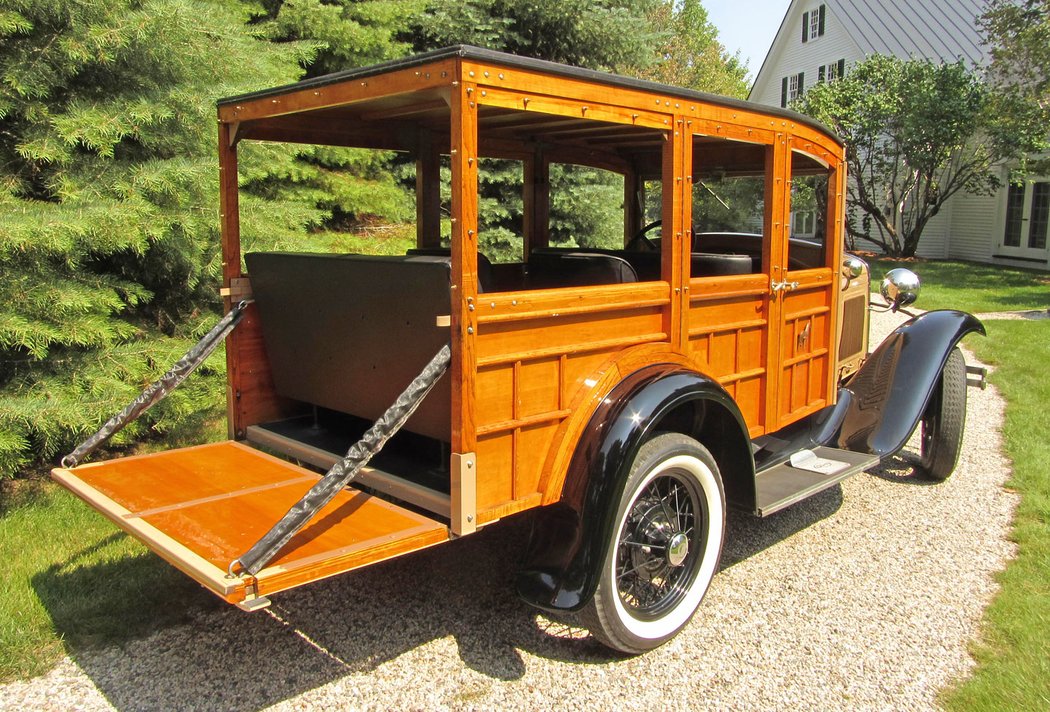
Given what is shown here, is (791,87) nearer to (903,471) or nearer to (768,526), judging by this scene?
(903,471)

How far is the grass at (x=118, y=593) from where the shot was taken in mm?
3156

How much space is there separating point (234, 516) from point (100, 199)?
105 inches

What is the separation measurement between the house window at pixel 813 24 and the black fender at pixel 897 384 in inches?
917

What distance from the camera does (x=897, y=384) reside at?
16.1 feet

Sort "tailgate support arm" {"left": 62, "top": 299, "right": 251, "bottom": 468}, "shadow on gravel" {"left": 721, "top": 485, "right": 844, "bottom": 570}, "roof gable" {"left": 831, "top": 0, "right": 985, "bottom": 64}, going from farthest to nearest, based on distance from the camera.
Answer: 1. "roof gable" {"left": 831, "top": 0, "right": 985, "bottom": 64}
2. "shadow on gravel" {"left": 721, "top": 485, "right": 844, "bottom": 570}
3. "tailgate support arm" {"left": 62, "top": 299, "right": 251, "bottom": 468}

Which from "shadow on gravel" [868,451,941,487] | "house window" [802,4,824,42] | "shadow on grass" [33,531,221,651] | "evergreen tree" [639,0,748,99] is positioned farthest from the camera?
"evergreen tree" [639,0,748,99]

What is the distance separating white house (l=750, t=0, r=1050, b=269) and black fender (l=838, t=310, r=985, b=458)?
52.6 ft

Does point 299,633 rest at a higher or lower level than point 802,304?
lower

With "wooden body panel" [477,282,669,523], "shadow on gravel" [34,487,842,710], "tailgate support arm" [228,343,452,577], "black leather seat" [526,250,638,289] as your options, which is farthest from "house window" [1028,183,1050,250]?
"tailgate support arm" [228,343,452,577]

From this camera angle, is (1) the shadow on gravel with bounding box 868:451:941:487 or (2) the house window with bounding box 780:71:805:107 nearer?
(1) the shadow on gravel with bounding box 868:451:941:487

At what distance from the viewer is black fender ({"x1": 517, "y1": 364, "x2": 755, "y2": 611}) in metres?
2.94

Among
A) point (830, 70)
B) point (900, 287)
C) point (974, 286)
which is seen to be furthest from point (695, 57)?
point (900, 287)

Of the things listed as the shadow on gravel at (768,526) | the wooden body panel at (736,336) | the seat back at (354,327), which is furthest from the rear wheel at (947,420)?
the seat back at (354,327)

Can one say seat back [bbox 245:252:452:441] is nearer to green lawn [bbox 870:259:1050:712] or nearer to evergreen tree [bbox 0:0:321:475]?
evergreen tree [bbox 0:0:321:475]
